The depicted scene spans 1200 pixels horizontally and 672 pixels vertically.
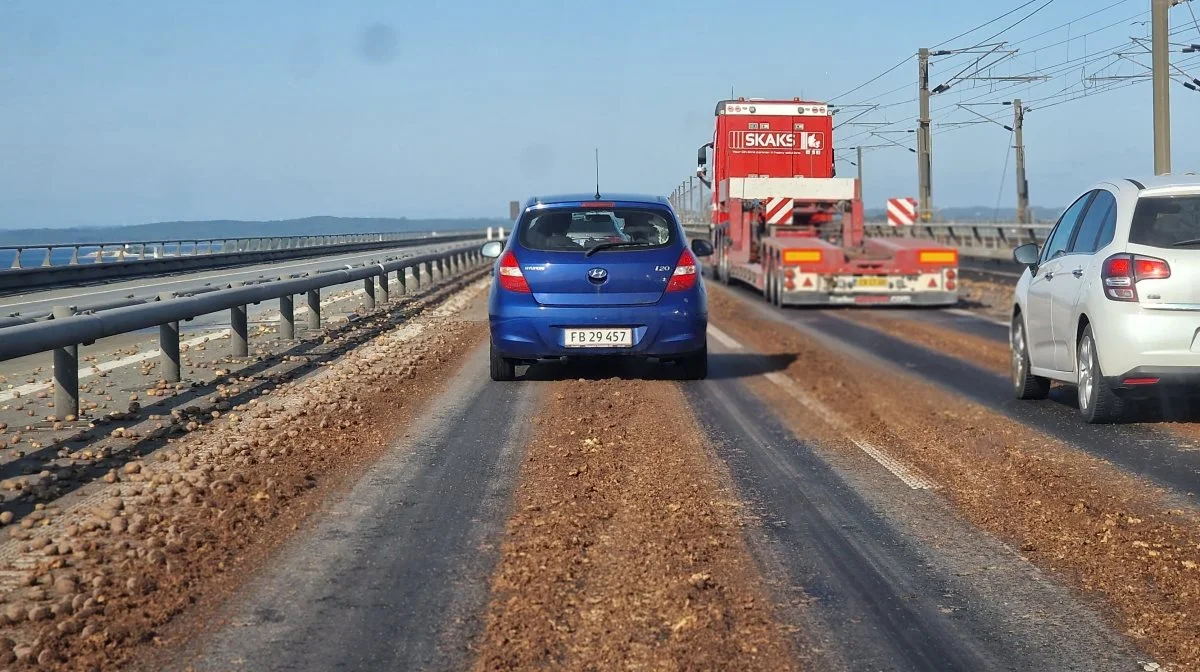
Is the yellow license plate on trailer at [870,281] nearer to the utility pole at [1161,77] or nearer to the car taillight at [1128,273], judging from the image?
the utility pole at [1161,77]

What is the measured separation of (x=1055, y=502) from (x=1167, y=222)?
319 centimetres

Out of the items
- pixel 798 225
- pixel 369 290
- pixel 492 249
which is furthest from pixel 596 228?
pixel 798 225

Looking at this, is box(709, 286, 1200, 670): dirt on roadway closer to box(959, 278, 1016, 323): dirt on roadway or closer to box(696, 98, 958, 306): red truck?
box(959, 278, 1016, 323): dirt on roadway

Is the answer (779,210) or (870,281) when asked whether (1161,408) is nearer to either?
(870,281)

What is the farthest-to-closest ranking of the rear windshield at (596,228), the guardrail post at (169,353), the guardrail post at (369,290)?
the guardrail post at (369,290)
the rear windshield at (596,228)
the guardrail post at (169,353)

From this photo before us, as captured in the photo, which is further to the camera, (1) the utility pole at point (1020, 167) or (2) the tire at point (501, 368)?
(1) the utility pole at point (1020, 167)

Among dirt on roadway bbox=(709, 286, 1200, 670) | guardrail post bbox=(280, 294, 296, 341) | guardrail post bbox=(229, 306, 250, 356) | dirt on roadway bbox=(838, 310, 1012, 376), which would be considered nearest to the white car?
dirt on roadway bbox=(709, 286, 1200, 670)

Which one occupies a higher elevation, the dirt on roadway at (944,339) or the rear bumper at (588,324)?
the rear bumper at (588,324)

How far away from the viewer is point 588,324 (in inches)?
453

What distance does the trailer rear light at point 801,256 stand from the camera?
2255 centimetres

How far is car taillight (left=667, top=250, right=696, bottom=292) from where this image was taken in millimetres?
11664

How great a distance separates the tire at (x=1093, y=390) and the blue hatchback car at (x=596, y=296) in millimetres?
3314

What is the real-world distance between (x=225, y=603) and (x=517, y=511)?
69.7 inches

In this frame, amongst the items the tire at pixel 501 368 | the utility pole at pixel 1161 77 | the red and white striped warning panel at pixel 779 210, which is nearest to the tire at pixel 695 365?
the tire at pixel 501 368
